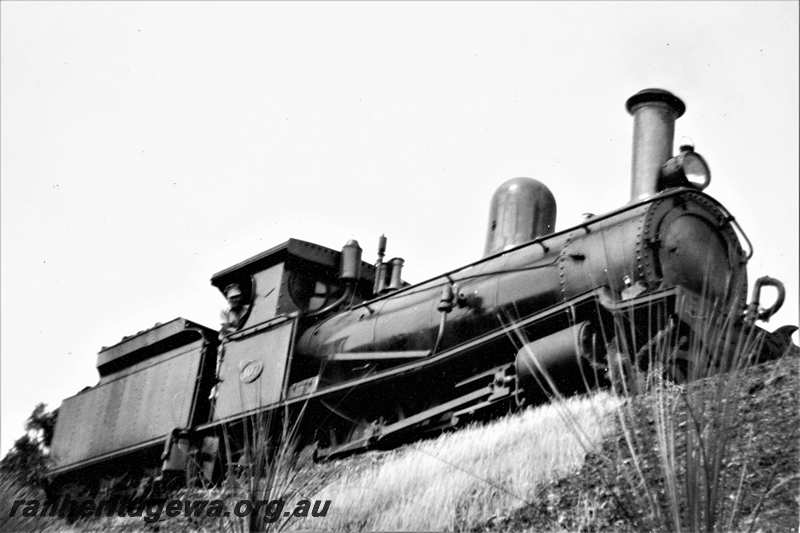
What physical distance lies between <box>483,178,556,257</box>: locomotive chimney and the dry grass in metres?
2.39

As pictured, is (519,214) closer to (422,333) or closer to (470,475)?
(422,333)

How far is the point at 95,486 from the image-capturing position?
1495cm

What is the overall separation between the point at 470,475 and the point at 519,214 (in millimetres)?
3895

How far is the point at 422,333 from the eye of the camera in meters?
11.4

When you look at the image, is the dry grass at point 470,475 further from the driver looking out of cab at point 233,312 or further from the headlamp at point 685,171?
the driver looking out of cab at point 233,312

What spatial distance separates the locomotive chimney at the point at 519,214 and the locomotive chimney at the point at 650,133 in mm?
1266

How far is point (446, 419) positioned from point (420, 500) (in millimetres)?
2459

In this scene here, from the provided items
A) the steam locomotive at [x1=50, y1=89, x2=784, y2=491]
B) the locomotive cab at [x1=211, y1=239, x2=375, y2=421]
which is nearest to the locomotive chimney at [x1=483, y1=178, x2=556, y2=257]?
the steam locomotive at [x1=50, y1=89, x2=784, y2=491]

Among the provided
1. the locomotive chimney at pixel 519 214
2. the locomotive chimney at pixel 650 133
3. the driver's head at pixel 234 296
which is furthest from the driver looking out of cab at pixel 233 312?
the locomotive chimney at pixel 650 133

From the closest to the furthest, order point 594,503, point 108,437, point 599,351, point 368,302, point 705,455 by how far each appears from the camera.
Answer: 1. point 705,455
2. point 594,503
3. point 599,351
4. point 368,302
5. point 108,437

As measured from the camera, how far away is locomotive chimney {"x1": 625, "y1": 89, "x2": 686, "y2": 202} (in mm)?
10602

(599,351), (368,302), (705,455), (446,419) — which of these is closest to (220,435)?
(368,302)

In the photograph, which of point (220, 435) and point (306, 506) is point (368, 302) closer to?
point (220, 435)

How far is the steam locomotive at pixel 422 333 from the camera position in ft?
31.7
